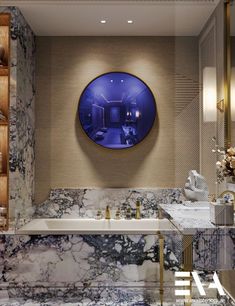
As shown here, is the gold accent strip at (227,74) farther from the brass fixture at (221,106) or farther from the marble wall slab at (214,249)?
the marble wall slab at (214,249)

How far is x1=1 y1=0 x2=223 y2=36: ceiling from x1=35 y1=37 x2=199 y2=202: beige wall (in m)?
0.16

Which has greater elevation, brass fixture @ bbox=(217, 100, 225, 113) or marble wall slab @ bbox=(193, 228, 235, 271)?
brass fixture @ bbox=(217, 100, 225, 113)

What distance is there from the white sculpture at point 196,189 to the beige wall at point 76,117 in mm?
1200

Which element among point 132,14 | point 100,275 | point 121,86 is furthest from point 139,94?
point 100,275

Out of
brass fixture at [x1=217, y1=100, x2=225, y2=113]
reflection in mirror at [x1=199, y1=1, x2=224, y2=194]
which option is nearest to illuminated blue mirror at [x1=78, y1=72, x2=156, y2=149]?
reflection in mirror at [x1=199, y1=1, x2=224, y2=194]

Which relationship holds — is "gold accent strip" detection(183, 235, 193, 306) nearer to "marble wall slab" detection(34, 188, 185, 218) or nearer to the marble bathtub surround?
the marble bathtub surround

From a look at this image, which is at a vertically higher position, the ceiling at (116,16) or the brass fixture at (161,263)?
the ceiling at (116,16)

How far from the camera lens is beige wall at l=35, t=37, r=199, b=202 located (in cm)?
447

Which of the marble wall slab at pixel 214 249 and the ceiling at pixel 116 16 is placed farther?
the ceiling at pixel 116 16

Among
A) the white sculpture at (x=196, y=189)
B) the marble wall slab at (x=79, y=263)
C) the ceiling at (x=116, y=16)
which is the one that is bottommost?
the marble wall slab at (x=79, y=263)

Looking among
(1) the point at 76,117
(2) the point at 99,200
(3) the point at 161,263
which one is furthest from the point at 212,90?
(2) the point at 99,200

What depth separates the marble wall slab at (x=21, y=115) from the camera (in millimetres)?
3744

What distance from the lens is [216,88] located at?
340 cm

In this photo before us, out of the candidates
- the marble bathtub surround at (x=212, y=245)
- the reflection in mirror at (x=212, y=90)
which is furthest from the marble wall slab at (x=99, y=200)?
the marble bathtub surround at (x=212, y=245)
